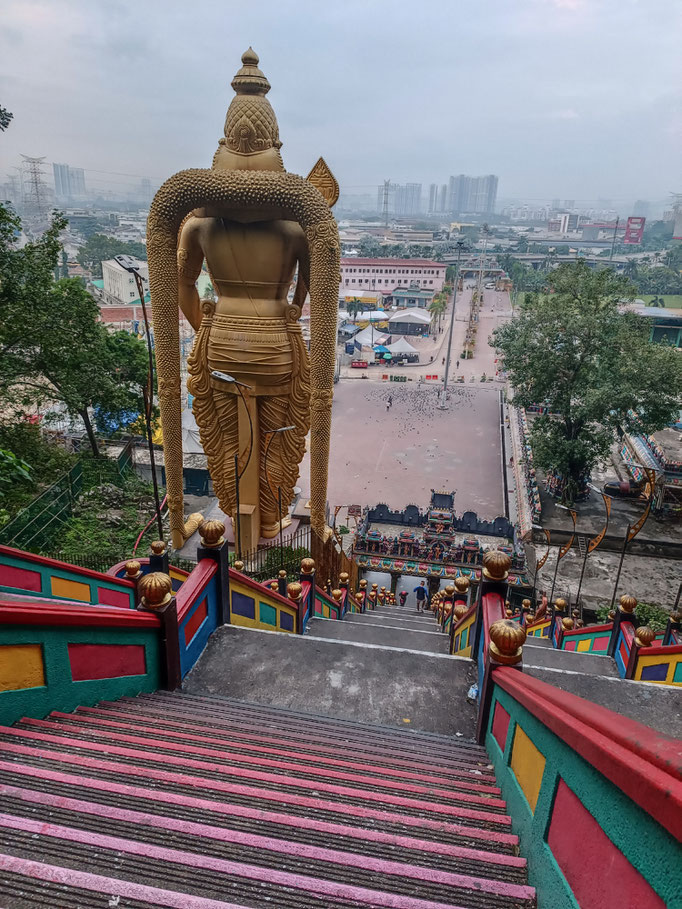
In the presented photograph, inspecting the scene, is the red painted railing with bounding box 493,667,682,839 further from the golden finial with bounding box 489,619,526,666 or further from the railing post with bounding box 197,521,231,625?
the railing post with bounding box 197,521,231,625

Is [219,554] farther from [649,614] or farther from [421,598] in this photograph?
[649,614]

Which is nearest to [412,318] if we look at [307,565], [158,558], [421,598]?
[421,598]

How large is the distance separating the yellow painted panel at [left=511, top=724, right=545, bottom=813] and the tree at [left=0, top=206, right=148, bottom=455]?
10.4m

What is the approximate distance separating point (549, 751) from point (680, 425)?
21261 millimetres

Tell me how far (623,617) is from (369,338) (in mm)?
35841

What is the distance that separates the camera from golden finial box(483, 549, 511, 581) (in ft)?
13.1

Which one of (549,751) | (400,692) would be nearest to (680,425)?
(400,692)

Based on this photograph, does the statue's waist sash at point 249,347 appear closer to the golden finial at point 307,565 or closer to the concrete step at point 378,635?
the golden finial at point 307,565

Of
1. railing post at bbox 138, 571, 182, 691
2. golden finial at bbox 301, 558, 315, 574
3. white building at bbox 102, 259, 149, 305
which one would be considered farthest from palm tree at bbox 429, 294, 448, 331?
railing post at bbox 138, 571, 182, 691

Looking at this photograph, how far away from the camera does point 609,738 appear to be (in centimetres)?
163

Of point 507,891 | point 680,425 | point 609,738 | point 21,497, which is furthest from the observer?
point 680,425

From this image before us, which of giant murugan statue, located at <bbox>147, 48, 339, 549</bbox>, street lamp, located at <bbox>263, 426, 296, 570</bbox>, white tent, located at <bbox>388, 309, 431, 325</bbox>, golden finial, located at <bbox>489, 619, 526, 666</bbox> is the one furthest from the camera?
white tent, located at <bbox>388, 309, 431, 325</bbox>

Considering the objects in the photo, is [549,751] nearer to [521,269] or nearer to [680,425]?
[680,425]

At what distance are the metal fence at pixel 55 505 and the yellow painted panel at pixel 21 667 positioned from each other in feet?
22.1
